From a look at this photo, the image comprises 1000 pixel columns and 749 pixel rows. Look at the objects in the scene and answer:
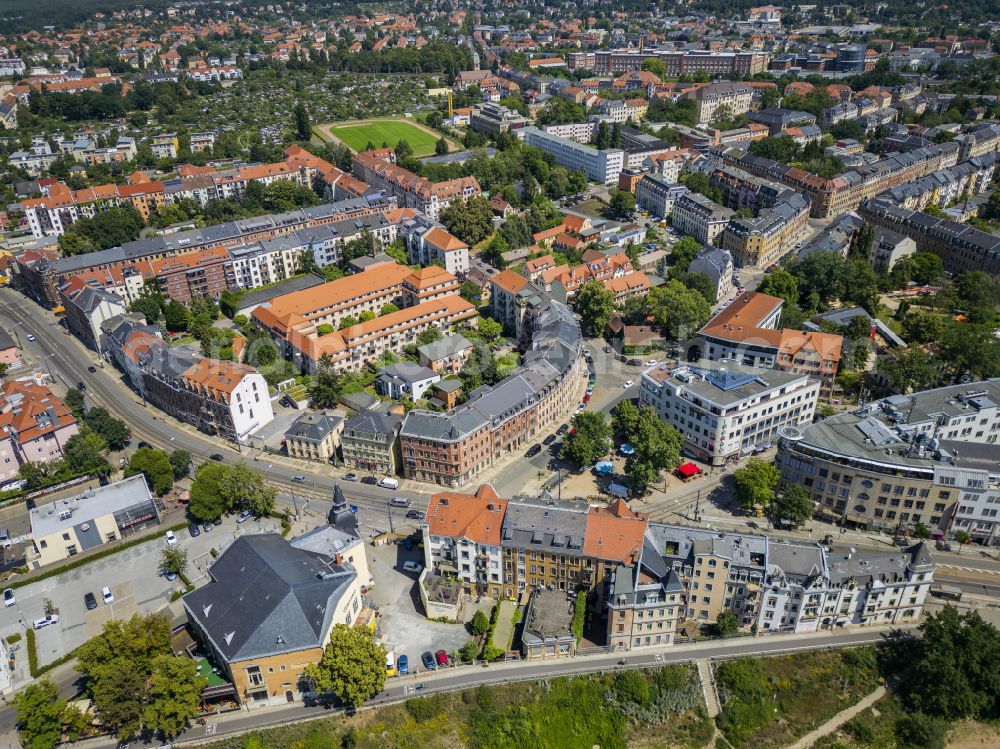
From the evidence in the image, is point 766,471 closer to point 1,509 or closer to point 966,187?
point 1,509

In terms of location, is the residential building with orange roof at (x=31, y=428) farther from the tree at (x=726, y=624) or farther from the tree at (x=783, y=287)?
the tree at (x=783, y=287)

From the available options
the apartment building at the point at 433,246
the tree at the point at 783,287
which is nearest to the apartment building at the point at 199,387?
the apartment building at the point at 433,246

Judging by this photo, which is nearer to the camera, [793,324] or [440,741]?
[440,741]

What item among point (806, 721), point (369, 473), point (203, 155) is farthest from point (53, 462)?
point (203, 155)

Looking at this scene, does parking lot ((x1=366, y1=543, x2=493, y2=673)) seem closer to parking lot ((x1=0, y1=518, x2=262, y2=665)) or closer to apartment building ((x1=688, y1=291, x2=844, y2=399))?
parking lot ((x1=0, y1=518, x2=262, y2=665))

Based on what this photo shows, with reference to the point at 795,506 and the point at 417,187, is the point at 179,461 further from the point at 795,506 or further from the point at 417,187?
the point at 417,187

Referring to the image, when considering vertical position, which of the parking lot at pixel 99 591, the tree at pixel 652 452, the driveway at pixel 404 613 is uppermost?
the tree at pixel 652 452
